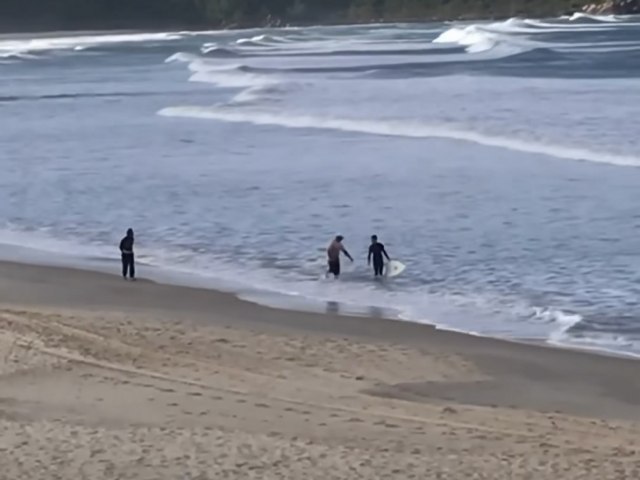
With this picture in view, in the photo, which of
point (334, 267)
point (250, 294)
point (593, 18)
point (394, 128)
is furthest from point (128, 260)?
point (593, 18)

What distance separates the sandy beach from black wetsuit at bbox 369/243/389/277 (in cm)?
192

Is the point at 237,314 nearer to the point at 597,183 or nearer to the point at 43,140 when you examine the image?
the point at 597,183

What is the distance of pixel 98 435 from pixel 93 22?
4379 inches

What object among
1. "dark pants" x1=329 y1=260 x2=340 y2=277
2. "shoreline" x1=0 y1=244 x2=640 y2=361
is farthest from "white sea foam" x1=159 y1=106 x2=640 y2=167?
"shoreline" x1=0 y1=244 x2=640 y2=361

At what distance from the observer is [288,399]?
440 inches

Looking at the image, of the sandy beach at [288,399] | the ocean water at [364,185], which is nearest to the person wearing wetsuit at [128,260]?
the ocean water at [364,185]

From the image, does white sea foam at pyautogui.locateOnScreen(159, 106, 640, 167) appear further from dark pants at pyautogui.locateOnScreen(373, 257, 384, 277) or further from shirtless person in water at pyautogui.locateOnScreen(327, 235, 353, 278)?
shirtless person in water at pyautogui.locateOnScreen(327, 235, 353, 278)

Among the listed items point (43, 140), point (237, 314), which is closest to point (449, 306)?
point (237, 314)

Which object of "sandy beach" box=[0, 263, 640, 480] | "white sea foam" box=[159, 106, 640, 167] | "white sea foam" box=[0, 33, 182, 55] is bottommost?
"white sea foam" box=[0, 33, 182, 55]

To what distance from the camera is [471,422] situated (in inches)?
421

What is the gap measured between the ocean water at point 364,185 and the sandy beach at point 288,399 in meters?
1.23

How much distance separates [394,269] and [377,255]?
1.17ft

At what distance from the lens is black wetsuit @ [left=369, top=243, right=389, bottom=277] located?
56.0 ft

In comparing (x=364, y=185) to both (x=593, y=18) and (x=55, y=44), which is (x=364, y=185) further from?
(x=593, y=18)
